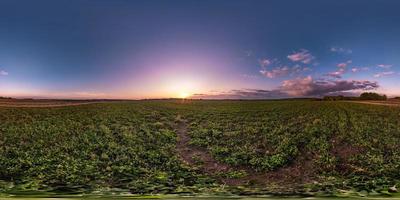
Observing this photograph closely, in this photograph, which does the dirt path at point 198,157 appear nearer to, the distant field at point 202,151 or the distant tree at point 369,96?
the distant field at point 202,151

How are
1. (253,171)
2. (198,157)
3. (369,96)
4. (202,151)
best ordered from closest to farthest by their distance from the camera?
(253,171) < (198,157) < (202,151) < (369,96)

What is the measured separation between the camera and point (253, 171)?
1216 cm

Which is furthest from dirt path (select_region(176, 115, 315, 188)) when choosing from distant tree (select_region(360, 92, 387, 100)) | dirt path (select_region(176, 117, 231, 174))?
distant tree (select_region(360, 92, 387, 100))

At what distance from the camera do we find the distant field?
10.5 m

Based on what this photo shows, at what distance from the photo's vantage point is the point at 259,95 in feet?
59.6

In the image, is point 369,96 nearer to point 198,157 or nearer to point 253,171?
point 253,171

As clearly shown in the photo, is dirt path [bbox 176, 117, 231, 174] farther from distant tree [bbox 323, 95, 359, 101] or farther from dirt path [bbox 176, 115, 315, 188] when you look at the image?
distant tree [bbox 323, 95, 359, 101]

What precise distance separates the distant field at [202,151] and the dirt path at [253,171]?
29mm

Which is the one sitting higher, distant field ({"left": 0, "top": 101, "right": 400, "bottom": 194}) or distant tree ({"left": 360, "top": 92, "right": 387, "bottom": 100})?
distant tree ({"left": 360, "top": 92, "right": 387, "bottom": 100})

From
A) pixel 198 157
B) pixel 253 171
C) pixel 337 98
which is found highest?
pixel 337 98

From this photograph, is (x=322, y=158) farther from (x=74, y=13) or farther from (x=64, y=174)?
(x=74, y=13)

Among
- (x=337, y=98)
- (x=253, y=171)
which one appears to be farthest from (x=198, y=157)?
(x=337, y=98)

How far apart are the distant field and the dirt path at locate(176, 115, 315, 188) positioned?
3 cm

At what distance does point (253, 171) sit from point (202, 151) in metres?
2.45
